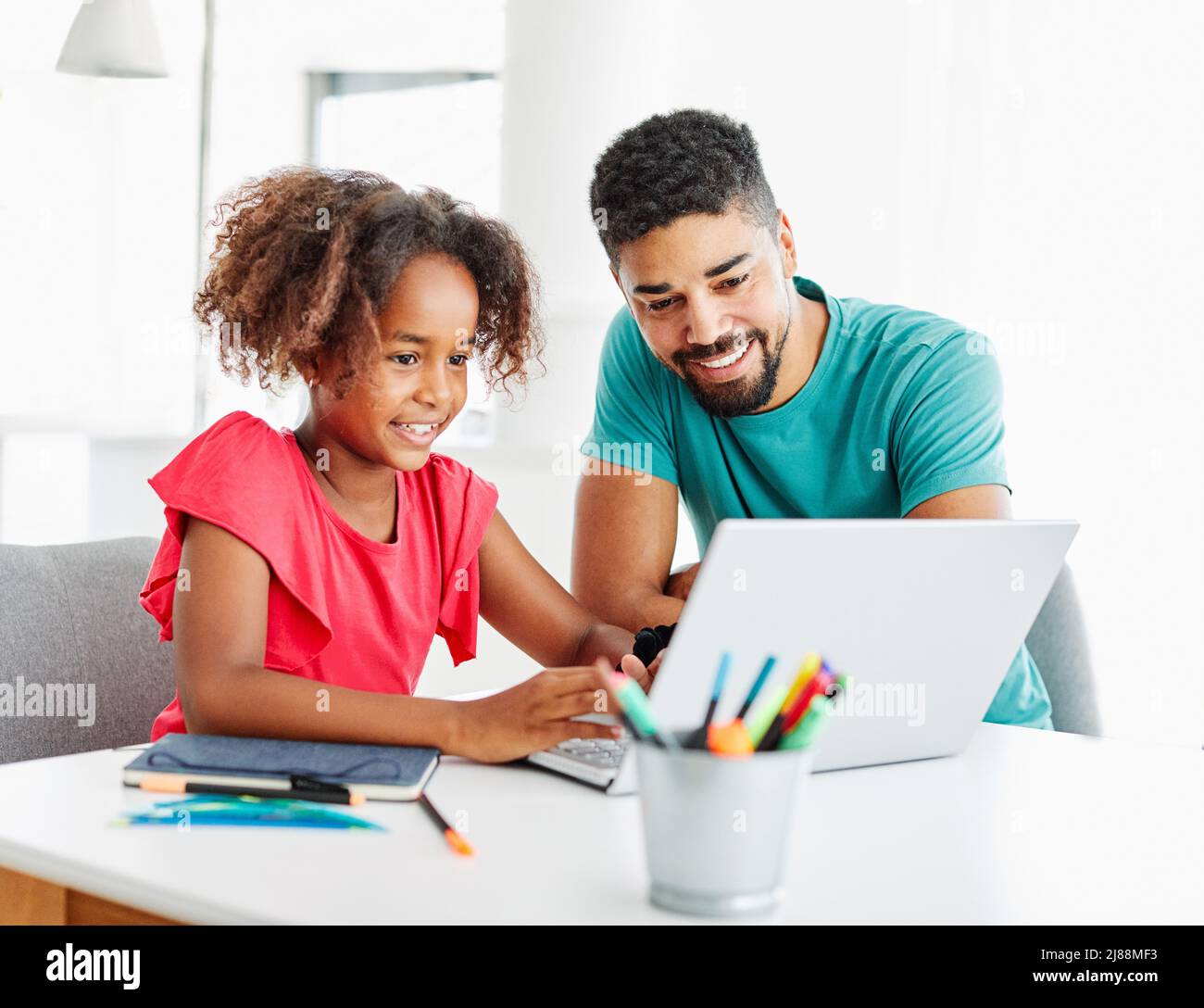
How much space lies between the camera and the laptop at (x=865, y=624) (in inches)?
34.4

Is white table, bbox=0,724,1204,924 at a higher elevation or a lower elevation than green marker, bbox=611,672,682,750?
lower

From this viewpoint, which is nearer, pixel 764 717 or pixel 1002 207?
pixel 764 717

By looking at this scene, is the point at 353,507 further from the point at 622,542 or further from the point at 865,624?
the point at 865,624

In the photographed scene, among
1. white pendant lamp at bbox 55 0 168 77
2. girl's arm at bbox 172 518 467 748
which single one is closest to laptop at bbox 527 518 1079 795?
girl's arm at bbox 172 518 467 748

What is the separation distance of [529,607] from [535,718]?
46 centimetres

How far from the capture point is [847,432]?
167 cm

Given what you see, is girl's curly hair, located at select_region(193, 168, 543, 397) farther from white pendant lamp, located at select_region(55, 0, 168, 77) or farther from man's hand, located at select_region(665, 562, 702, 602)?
white pendant lamp, located at select_region(55, 0, 168, 77)

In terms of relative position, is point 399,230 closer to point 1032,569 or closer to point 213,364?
point 1032,569

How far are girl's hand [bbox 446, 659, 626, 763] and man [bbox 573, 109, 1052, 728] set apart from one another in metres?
0.51

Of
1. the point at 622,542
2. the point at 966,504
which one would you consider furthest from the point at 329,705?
the point at 966,504

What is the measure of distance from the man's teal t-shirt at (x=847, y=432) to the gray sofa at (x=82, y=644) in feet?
1.95

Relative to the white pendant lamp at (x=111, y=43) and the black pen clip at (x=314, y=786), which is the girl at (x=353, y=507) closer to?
the black pen clip at (x=314, y=786)

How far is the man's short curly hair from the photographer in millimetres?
1515

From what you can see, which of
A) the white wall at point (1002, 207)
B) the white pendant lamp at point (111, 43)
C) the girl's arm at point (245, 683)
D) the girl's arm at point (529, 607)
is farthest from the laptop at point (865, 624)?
the white pendant lamp at point (111, 43)
